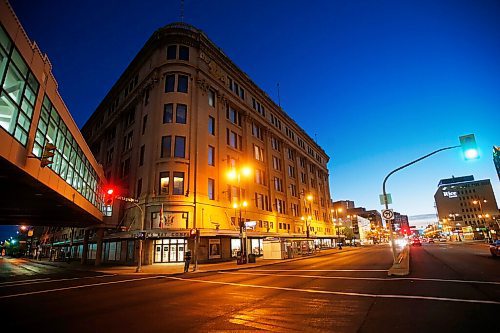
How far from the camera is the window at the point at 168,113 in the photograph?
110ft

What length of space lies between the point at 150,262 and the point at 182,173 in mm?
10276

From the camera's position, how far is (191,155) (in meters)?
32.8

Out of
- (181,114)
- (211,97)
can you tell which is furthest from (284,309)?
(211,97)

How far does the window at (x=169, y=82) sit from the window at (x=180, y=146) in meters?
6.83

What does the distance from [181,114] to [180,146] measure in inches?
170

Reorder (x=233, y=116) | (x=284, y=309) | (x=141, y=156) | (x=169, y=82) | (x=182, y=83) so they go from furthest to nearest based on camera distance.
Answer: (x=233, y=116)
(x=141, y=156)
(x=182, y=83)
(x=169, y=82)
(x=284, y=309)

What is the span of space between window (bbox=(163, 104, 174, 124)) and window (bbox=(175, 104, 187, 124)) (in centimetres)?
60

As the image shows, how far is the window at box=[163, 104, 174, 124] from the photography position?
110 ft

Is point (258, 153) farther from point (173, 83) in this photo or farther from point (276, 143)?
point (173, 83)

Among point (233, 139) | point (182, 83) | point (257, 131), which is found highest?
point (182, 83)

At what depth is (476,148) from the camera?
1173 centimetres

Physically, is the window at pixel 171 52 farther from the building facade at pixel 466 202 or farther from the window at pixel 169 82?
the building facade at pixel 466 202

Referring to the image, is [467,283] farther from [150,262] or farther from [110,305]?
[150,262]

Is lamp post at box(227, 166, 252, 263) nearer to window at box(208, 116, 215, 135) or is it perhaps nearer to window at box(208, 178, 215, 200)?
window at box(208, 178, 215, 200)
